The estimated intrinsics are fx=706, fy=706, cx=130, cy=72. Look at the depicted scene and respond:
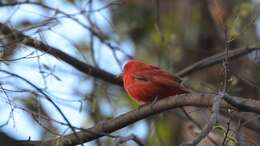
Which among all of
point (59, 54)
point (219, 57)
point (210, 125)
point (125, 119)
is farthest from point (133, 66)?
point (210, 125)

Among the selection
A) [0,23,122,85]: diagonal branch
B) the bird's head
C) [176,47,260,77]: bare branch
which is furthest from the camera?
[176,47,260,77]: bare branch

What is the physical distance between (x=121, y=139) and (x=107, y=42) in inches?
124

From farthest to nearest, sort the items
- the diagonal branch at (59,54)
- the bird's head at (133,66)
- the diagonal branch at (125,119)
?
the bird's head at (133,66) < the diagonal branch at (59,54) < the diagonal branch at (125,119)

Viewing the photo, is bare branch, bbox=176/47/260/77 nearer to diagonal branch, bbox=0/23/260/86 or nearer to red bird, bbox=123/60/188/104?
diagonal branch, bbox=0/23/260/86

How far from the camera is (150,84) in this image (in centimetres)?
594

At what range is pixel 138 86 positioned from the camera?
6.04 meters

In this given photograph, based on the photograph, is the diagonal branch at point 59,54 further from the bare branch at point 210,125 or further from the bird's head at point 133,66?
the bare branch at point 210,125

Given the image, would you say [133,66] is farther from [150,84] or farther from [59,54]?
[59,54]

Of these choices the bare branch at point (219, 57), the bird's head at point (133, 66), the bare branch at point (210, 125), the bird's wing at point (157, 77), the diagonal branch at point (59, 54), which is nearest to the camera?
the bare branch at point (210, 125)

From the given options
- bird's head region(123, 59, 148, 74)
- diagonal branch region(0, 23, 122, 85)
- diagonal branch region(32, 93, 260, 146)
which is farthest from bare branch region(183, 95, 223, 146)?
bird's head region(123, 59, 148, 74)

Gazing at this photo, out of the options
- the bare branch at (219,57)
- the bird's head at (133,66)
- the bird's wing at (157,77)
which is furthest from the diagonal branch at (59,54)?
the bare branch at (219,57)

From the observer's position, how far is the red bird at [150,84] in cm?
580

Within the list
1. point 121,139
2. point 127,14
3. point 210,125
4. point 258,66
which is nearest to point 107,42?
point 258,66

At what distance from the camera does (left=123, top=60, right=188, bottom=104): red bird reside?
5797mm
